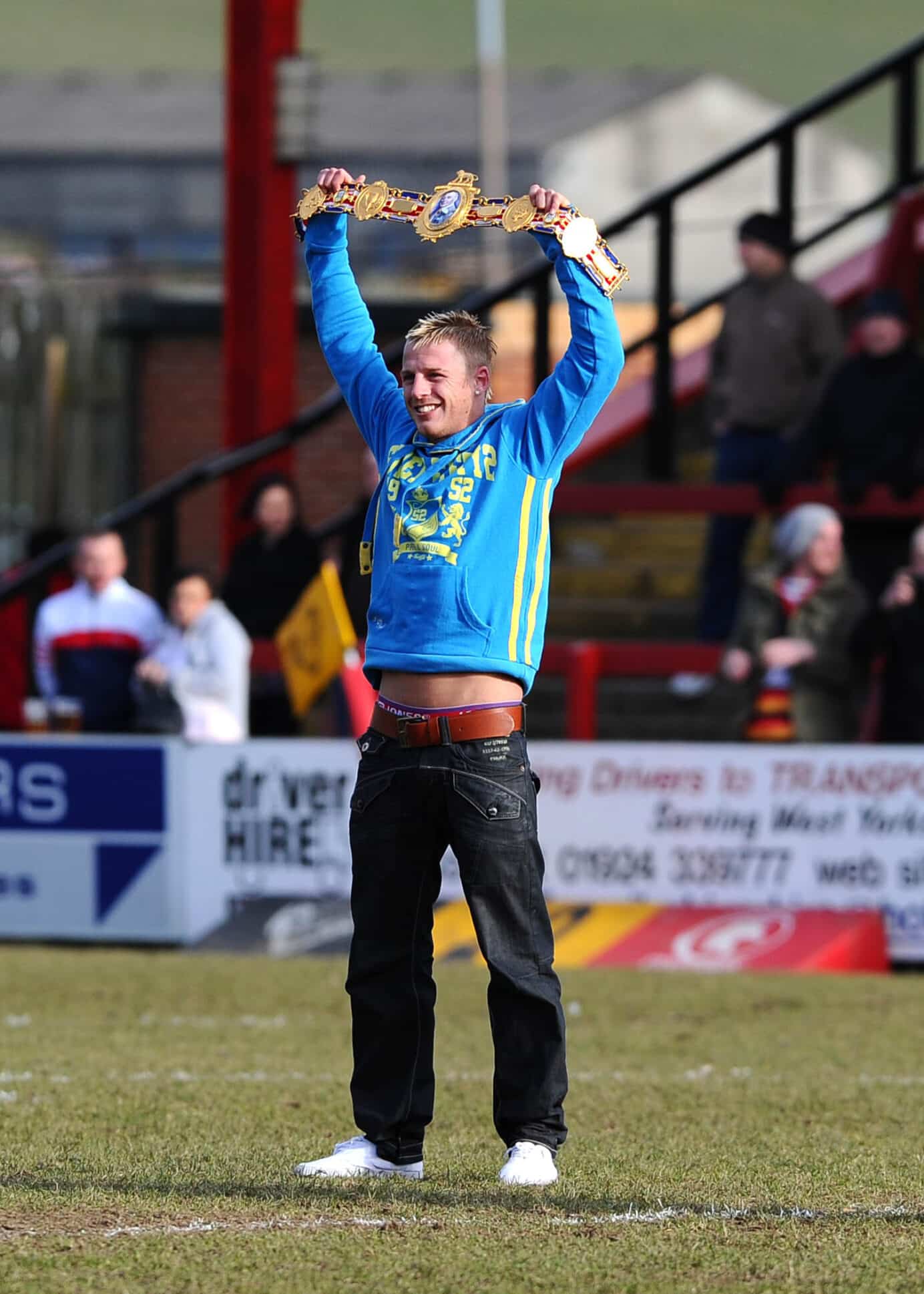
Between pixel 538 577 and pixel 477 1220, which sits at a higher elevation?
pixel 538 577

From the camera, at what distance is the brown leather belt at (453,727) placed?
15.9ft

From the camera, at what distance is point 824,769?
1007cm

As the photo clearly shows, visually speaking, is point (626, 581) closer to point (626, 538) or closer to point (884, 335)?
point (626, 538)

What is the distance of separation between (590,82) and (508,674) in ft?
238

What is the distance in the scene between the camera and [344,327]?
5.29 metres

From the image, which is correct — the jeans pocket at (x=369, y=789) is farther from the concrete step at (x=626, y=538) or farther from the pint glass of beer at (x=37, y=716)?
the concrete step at (x=626, y=538)

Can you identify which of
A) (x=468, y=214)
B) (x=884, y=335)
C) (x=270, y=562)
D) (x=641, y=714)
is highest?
(x=884, y=335)

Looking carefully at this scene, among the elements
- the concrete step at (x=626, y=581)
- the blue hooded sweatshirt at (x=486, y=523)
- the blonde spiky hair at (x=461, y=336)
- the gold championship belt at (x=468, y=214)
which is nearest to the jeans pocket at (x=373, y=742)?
the blue hooded sweatshirt at (x=486, y=523)

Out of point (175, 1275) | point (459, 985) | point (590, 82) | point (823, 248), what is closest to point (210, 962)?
point (459, 985)

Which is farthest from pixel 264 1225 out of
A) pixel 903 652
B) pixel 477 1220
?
pixel 903 652

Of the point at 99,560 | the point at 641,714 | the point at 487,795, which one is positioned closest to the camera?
the point at 487,795

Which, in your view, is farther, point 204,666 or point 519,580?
point 204,666

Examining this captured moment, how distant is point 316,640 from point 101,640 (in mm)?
1391

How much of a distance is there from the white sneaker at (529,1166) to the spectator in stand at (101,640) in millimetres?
7011
